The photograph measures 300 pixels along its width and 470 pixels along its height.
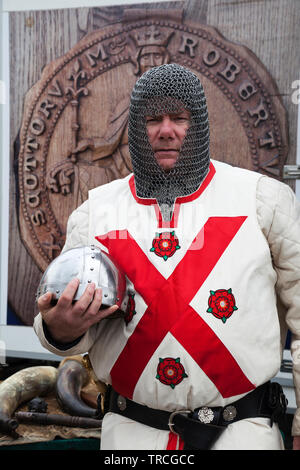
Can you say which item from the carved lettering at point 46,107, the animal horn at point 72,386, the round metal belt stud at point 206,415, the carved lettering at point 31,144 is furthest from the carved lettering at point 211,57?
the round metal belt stud at point 206,415

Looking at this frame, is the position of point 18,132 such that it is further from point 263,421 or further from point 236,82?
point 263,421

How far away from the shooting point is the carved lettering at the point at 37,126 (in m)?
4.03

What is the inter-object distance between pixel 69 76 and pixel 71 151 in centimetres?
55

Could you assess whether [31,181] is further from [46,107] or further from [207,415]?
[207,415]

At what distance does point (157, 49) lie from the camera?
3.70 metres

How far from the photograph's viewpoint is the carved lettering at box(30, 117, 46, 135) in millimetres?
4027

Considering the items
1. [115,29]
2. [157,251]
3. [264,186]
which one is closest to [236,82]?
[115,29]

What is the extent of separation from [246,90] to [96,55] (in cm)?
113

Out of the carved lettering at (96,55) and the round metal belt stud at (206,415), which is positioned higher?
the carved lettering at (96,55)

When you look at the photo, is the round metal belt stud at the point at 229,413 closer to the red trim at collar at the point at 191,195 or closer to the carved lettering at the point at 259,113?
the red trim at collar at the point at 191,195

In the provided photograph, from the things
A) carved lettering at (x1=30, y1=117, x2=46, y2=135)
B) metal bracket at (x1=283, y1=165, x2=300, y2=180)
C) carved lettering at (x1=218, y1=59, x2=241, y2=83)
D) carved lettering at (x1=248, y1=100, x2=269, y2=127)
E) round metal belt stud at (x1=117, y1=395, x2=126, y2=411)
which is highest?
carved lettering at (x1=218, y1=59, x2=241, y2=83)

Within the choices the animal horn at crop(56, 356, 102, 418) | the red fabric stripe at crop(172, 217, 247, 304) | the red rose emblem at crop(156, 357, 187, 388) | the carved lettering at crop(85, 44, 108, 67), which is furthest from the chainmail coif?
the animal horn at crop(56, 356, 102, 418)

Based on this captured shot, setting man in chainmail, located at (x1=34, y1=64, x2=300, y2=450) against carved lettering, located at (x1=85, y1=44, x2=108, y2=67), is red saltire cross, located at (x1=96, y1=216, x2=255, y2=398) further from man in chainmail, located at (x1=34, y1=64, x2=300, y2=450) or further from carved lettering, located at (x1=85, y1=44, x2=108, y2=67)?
carved lettering, located at (x1=85, y1=44, x2=108, y2=67)

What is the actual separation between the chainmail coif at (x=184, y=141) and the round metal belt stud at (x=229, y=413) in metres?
0.77
